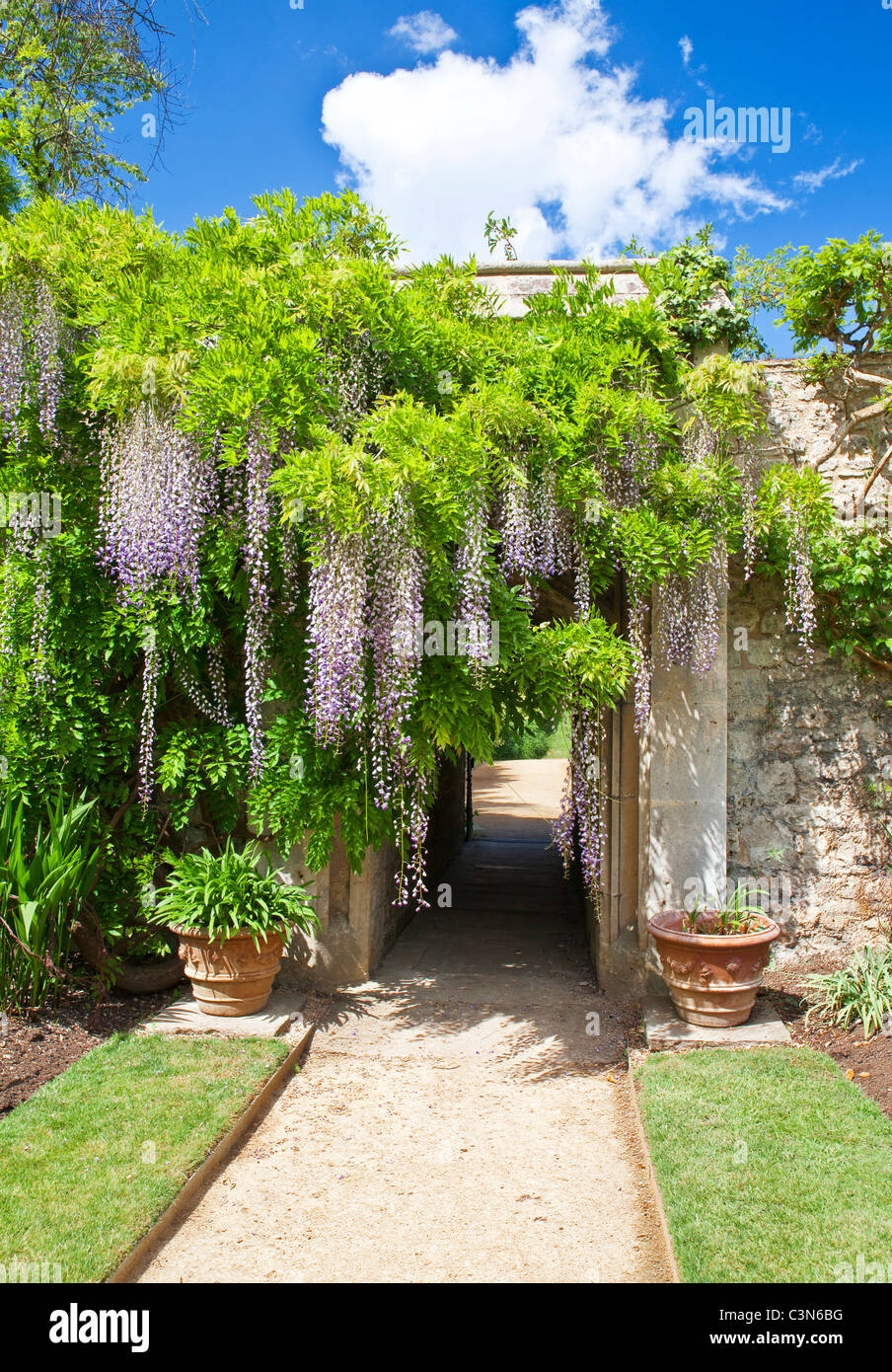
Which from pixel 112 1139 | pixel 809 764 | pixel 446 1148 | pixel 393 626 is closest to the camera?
pixel 112 1139

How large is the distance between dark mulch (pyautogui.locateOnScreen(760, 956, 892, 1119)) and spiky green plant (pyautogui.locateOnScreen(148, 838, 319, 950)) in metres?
2.54

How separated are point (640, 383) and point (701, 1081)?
333cm

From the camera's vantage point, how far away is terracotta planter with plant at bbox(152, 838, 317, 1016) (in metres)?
4.46

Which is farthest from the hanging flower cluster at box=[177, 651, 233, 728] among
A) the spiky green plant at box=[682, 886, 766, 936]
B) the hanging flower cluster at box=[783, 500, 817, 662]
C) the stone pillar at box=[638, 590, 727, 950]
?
the hanging flower cluster at box=[783, 500, 817, 662]

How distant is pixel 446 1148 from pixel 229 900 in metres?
1.61

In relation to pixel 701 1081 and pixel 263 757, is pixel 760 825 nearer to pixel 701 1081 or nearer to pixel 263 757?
pixel 701 1081

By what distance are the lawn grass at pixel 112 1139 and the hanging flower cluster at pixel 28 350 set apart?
3.22 metres

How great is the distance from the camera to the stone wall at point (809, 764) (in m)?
4.96

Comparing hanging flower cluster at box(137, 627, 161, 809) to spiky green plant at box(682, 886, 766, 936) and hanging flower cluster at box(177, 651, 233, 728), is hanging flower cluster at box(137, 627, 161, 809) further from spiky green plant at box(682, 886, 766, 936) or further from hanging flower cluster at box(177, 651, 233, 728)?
spiky green plant at box(682, 886, 766, 936)

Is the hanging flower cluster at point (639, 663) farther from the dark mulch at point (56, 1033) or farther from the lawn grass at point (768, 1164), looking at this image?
the dark mulch at point (56, 1033)

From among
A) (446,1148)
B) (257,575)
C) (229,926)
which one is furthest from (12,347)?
(446,1148)

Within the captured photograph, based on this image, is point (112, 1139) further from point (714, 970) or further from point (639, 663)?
point (639, 663)

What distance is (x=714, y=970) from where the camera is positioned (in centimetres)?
434
